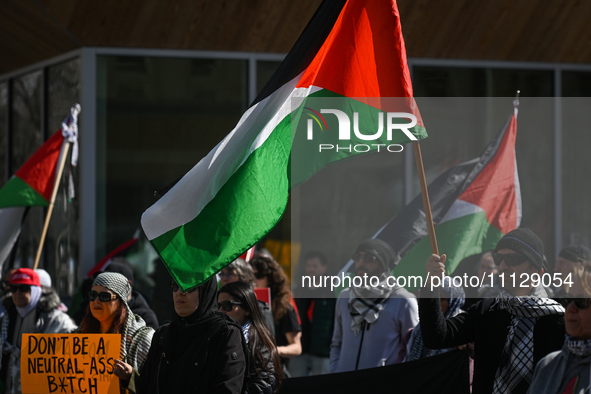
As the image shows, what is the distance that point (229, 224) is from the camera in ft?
12.3

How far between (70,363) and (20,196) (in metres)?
3.67

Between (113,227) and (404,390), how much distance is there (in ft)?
20.7

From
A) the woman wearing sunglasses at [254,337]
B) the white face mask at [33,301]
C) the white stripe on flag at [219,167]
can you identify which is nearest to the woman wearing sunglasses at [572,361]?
the woman wearing sunglasses at [254,337]

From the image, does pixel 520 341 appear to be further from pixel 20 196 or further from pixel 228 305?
pixel 20 196

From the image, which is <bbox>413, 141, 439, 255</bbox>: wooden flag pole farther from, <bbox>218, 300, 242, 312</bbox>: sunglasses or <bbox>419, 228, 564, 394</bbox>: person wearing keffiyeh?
<bbox>218, 300, 242, 312</bbox>: sunglasses

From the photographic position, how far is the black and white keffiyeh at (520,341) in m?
3.54

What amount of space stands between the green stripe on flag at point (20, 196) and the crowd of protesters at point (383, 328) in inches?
83.2

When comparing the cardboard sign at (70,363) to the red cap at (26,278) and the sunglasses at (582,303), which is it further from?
the sunglasses at (582,303)

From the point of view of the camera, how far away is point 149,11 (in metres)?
9.56

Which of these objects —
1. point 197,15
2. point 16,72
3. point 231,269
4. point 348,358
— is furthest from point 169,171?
point 348,358

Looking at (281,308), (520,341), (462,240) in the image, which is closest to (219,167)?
(520,341)

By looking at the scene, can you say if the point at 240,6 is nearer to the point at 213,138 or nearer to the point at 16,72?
the point at 213,138

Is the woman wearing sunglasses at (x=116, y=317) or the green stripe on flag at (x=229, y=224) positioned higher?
the green stripe on flag at (x=229, y=224)

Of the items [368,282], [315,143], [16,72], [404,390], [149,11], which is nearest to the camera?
[315,143]
